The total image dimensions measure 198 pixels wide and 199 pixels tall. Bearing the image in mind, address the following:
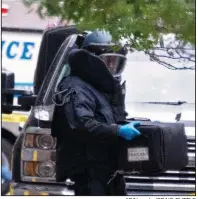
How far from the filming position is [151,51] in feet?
23.5

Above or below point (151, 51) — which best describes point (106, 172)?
below

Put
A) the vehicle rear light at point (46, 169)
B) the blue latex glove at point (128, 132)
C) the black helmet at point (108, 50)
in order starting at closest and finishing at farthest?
the blue latex glove at point (128, 132) → the black helmet at point (108, 50) → the vehicle rear light at point (46, 169)

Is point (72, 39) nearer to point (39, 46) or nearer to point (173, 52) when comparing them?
point (39, 46)

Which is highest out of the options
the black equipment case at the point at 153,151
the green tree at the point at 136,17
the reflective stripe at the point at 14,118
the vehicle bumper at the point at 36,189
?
the green tree at the point at 136,17

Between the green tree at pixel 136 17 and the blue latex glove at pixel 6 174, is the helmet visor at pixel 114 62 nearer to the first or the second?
the green tree at pixel 136 17

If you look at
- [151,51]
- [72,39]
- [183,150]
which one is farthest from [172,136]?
[72,39]

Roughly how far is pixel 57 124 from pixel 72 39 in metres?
0.74

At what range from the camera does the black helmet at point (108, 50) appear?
23.4 feet

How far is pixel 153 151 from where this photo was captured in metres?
6.84

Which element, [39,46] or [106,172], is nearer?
[106,172]

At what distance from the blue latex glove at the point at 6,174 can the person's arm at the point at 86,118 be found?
27.5 inches

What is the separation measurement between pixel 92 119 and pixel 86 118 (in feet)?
0.16

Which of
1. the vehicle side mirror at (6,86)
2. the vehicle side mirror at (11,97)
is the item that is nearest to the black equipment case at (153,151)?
the vehicle side mirror at (11,97)

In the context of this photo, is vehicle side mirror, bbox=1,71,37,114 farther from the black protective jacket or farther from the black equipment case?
the black equipment case
